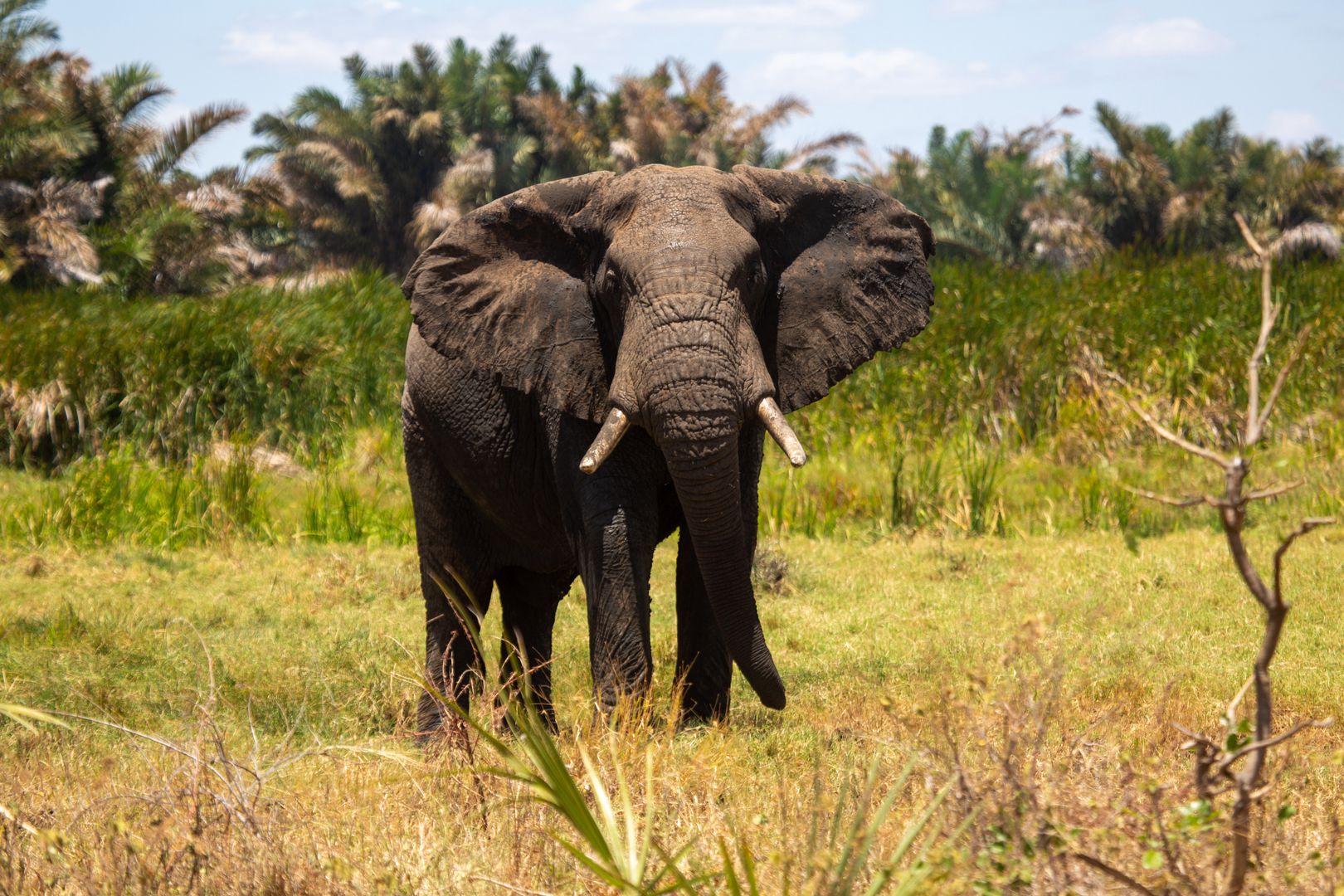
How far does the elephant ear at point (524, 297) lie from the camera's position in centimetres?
525

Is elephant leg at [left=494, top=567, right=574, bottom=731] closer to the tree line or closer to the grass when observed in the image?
the grass

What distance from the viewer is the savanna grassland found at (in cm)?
355

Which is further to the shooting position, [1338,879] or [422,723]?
[422,723]

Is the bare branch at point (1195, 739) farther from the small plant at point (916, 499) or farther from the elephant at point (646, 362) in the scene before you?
the small plant at point (916, 499)

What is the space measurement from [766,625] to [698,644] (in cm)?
246

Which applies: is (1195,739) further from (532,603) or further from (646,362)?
(532,603)

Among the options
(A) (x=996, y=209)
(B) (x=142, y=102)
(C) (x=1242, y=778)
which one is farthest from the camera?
(A) (x=996, y=209)

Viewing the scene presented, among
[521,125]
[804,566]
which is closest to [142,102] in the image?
[521,125]

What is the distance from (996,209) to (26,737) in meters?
27.6

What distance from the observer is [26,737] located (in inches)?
228

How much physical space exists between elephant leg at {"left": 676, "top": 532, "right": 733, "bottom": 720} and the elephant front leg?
13.7 inches

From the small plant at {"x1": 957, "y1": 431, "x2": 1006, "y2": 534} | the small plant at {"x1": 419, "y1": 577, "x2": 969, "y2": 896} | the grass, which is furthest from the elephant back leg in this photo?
the small plant at {"x1": 957, "y1": 431, "x2": 1006, "y2": 534}

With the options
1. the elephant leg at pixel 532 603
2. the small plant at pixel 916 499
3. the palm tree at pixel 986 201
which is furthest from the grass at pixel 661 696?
the palm tree at pixel 986 201

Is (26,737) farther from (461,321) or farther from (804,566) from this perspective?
(804,566)
